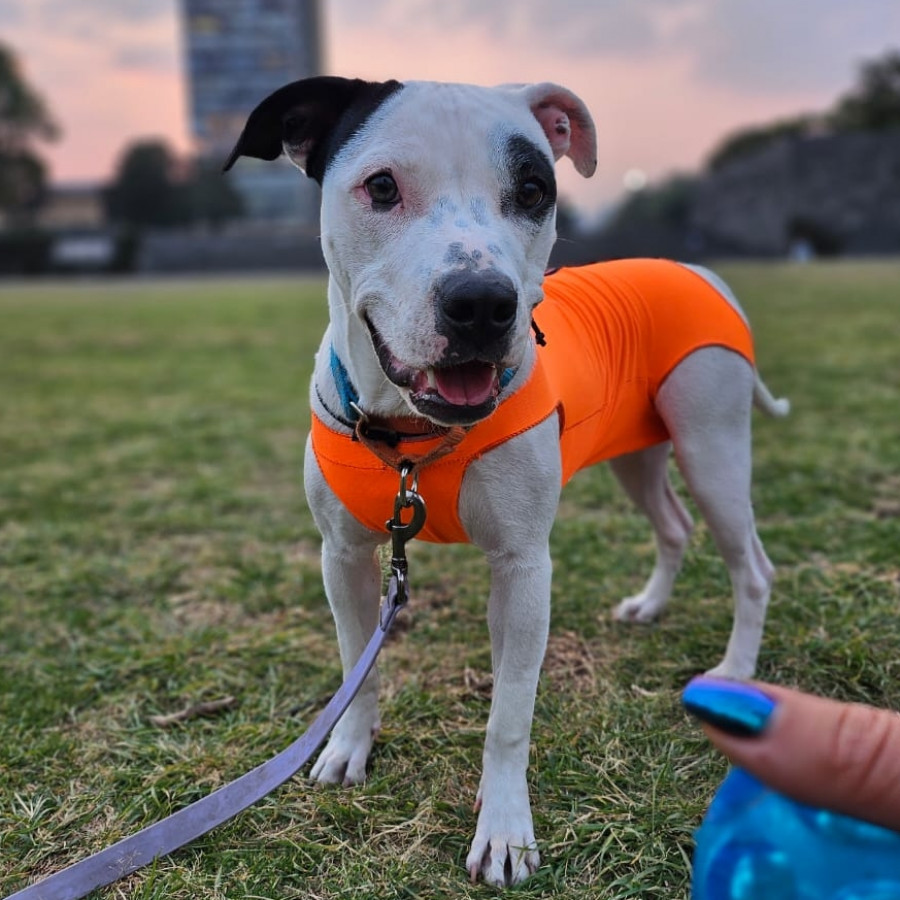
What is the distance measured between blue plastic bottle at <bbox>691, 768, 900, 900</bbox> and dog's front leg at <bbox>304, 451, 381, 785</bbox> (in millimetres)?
1264

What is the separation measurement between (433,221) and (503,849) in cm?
146

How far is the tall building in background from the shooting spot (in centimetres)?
11394

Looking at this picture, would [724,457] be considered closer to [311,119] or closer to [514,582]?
[514,582]

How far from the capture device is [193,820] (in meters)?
2.13

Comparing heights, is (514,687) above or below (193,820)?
above

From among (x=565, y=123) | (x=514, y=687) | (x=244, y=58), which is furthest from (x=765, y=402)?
(x=244, y=58)

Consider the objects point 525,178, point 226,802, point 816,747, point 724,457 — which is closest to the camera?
point 816,747

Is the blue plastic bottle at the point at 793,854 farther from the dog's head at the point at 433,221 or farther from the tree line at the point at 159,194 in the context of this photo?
the tree line at the point at 159,194

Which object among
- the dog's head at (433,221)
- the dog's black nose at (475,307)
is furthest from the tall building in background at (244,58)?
the dog's black nose at (475,307)

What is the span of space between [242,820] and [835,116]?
79.1 metres

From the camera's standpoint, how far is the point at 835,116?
69688mm

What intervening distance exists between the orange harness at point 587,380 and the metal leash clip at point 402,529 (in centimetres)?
3

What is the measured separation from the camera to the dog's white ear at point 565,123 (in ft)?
7.69

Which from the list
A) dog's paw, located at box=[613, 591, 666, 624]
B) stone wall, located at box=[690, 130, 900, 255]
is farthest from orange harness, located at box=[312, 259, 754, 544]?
stone wall, located at box=[690, 130, 900, 255]
